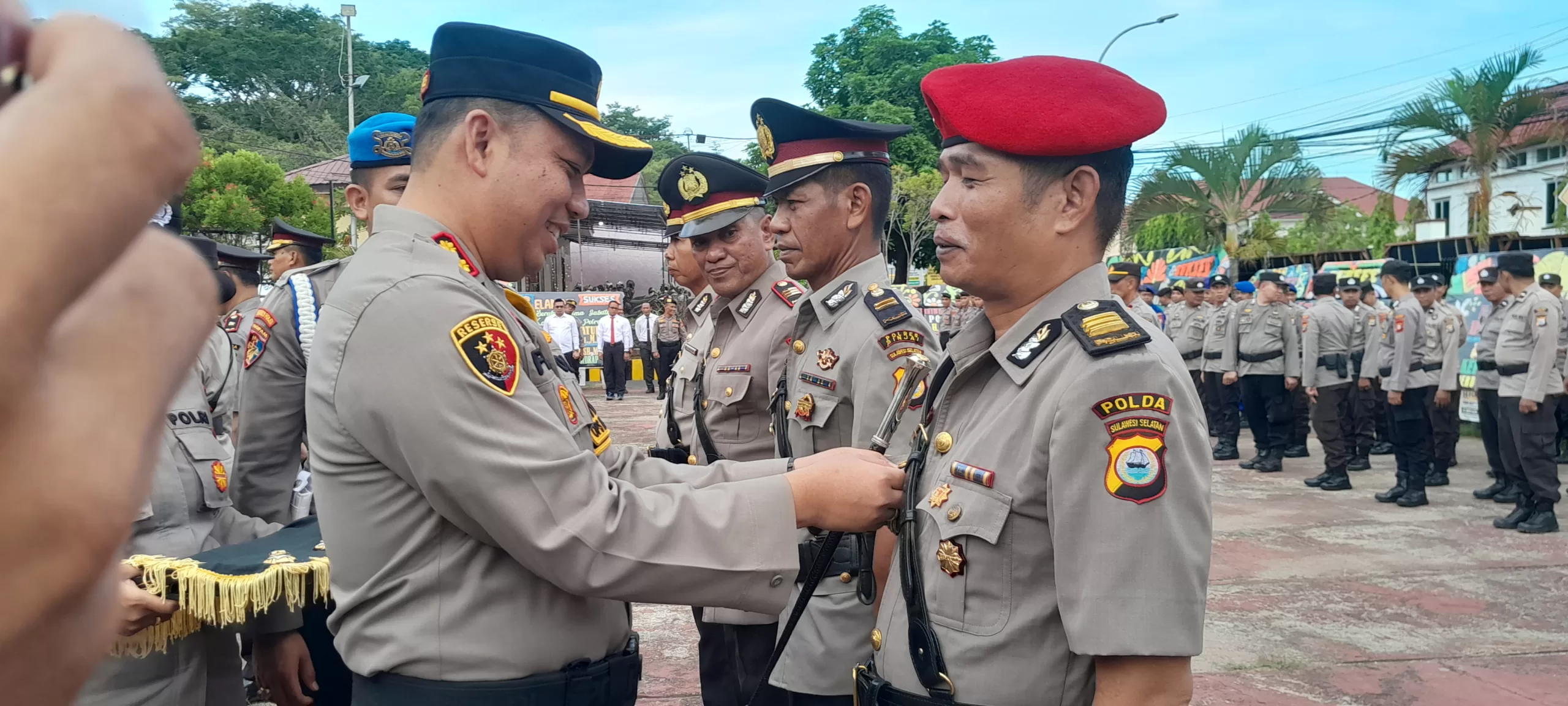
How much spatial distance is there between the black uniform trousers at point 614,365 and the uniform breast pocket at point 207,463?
1602cm

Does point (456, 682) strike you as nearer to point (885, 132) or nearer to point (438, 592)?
point (438, 592)

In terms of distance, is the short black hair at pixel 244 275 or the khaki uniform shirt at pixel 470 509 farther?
the short black hair at pixel 244 275

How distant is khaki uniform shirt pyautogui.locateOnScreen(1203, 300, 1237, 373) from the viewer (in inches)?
490

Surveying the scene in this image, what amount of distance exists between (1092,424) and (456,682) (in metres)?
1.16

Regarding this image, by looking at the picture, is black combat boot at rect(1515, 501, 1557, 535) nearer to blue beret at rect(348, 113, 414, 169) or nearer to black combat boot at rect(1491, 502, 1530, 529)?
black combat boot at rect(1491, 502, 1530, 529)

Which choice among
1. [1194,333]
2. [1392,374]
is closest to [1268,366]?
[1392,374]

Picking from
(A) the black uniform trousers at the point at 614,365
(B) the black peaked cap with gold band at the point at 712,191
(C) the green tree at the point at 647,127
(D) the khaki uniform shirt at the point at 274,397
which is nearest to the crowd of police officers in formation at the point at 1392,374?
(B) the black peaked cap with gold band at the point at 712,191

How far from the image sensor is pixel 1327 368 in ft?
34.9

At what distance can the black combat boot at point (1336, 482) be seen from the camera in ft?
32.2

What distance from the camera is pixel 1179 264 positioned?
782 inches

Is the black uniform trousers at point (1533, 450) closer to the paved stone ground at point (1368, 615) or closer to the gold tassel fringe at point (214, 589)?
the paved stone ground at point (1368, 615)

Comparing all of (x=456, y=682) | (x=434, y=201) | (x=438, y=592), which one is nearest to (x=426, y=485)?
(x=438, y=592)

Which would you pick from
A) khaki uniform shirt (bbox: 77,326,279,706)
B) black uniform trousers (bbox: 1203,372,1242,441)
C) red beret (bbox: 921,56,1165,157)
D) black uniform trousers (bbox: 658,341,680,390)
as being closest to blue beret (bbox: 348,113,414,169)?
khaki uniform shirt (bbox: 77,326,279,706)

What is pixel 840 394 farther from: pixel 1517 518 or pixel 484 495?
pixel 1517 518
